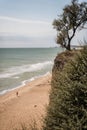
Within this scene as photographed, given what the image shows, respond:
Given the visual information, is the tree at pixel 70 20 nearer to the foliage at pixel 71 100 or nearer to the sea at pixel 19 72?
the sea at pixel 19 72

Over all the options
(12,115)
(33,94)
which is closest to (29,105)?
(12,115)

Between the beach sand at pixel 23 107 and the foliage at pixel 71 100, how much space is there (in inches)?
205

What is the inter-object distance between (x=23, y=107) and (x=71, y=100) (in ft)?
45.7

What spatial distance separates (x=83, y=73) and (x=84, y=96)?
83cm

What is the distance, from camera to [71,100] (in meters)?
8.34

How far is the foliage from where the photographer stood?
789 centimetres

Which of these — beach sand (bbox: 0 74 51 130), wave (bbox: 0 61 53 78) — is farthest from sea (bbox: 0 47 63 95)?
beach sand (bbox: 0 74 51 130)

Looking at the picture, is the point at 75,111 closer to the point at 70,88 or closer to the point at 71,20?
the point at 70,88

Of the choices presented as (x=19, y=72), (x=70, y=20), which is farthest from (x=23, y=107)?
(x=19, y=72)

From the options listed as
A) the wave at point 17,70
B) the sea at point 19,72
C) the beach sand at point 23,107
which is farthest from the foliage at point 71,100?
the wave at point 17,70

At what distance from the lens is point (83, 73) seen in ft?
27.7

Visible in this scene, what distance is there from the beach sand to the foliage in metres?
5.20

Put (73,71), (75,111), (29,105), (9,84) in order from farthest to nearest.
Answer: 1. (9,84)
2. (29,105)
3. (73,71)
4. (75,111)

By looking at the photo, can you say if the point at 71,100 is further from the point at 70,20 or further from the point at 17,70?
the point at 17,70
